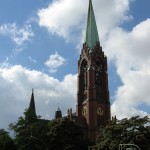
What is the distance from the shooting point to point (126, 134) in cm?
5609

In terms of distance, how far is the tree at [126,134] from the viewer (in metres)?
53.8

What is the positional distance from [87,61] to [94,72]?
16.2 feet

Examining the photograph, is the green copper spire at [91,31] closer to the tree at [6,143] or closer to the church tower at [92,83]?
the church tower at [92,83]

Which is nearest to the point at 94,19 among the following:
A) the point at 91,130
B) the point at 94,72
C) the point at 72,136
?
the point at 94,72

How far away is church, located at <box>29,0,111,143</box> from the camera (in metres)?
107

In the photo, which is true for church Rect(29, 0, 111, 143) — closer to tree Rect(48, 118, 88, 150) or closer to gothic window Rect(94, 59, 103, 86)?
gothic window Rect(94, 59, 103, 86)

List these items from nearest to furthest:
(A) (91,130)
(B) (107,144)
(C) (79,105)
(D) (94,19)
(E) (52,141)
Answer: (B) (107,144) < (E) (52,141) < (A) (91,130) < (C) (79,105) < (D) (94,19)

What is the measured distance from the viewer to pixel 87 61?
11806cm

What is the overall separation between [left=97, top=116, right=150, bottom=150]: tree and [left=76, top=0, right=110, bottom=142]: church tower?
4406cm

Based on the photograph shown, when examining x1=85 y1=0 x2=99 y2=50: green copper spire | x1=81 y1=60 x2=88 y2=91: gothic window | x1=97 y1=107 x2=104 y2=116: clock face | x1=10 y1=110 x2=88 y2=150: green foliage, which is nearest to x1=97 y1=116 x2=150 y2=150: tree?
x1=10 y1=110 x2=88 y2=150: green foliage

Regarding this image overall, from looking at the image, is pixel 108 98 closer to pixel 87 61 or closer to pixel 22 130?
pixel 87 61

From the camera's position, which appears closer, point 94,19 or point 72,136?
point 72,136

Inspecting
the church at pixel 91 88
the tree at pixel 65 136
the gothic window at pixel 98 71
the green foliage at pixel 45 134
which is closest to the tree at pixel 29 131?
the green foliage at pixel 45 134

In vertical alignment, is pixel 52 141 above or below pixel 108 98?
below
